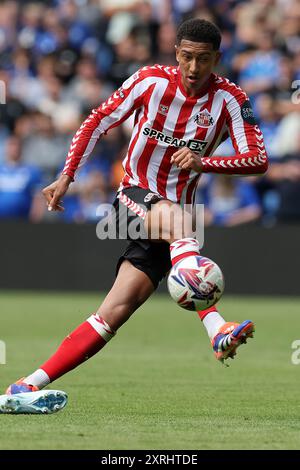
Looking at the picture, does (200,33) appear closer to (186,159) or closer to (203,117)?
(203,117)

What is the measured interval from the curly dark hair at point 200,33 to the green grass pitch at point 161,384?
2150 mm

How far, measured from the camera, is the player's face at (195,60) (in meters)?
6.35

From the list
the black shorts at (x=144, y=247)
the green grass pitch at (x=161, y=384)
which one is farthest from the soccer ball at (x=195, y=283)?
the green grass pitch at (x=161, y=384)

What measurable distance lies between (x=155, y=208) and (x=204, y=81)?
2.63 ft

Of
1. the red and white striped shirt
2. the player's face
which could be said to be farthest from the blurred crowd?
the player's face

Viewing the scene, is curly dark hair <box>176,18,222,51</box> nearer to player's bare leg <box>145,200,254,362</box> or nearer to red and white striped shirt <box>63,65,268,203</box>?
red and white striped shirt <box>63,65,268,203</box>

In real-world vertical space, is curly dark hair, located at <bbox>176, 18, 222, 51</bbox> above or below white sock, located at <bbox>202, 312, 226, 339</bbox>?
above

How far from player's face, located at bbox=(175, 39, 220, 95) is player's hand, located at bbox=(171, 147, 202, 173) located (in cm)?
51

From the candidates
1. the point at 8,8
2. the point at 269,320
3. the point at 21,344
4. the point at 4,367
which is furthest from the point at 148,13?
the point at 4,367

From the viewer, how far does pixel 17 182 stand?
1638 centimetres

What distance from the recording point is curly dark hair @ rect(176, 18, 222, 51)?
635 cm

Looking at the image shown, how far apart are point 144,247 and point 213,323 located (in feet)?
1.97

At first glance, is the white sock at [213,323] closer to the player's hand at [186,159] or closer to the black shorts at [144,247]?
the black shorts at [144,247]
